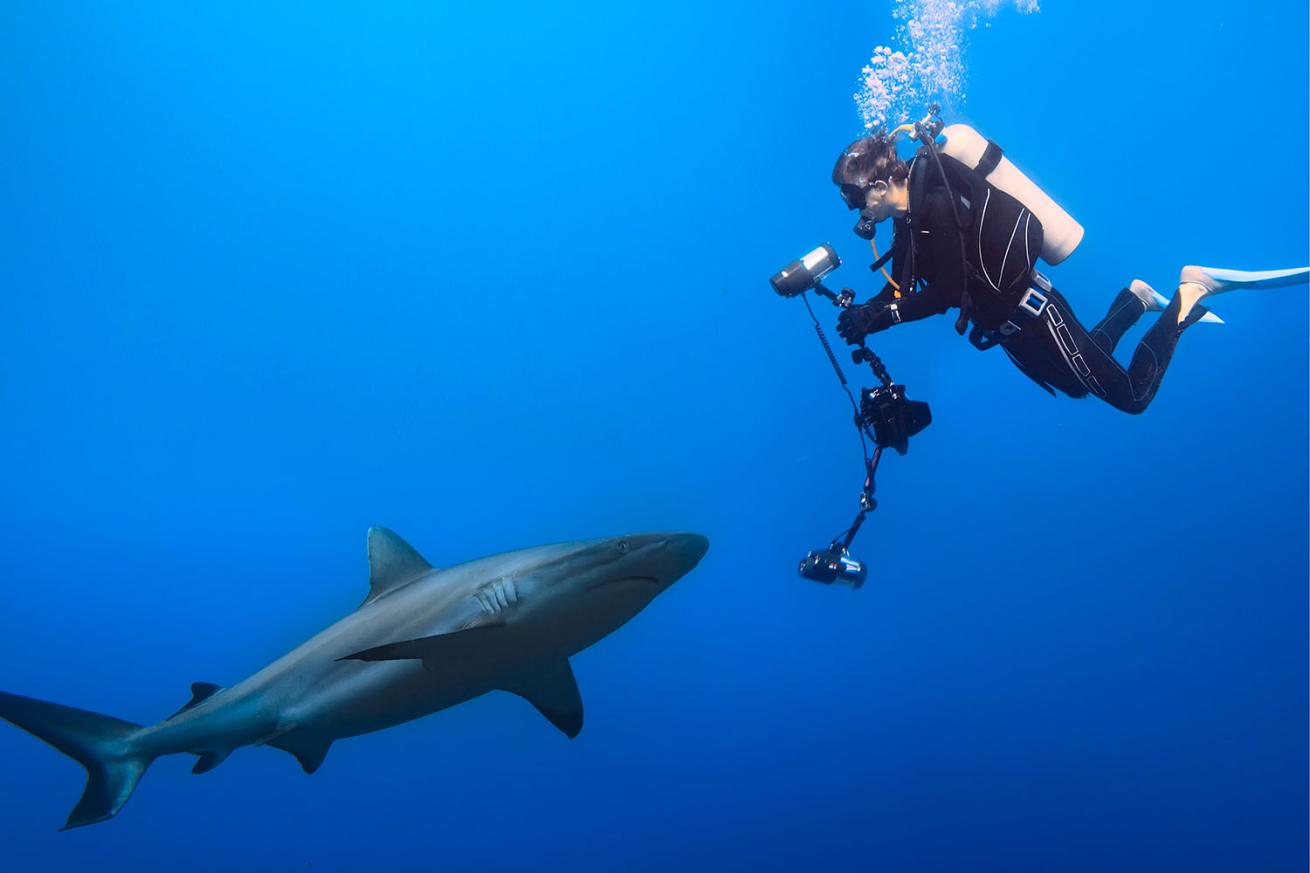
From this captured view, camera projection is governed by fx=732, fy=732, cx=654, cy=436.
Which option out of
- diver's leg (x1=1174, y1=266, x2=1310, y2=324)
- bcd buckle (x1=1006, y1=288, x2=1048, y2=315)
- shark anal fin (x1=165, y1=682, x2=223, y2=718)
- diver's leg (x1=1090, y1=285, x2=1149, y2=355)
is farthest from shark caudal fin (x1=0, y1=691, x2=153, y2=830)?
diver's leg (x1=1174, y1=266, x2=1310, y2=324)

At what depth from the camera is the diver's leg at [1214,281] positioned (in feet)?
18.3

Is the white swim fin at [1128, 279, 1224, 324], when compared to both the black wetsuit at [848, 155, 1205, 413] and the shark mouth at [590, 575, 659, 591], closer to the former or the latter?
the black wetsuit at [848, 155, 1205, 413]

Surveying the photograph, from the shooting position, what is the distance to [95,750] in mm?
4090

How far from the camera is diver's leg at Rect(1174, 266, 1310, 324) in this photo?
557cm

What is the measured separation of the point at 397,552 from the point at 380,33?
8.21 m

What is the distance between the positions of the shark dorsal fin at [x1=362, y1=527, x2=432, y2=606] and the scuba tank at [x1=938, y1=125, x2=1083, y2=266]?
14.0 feet

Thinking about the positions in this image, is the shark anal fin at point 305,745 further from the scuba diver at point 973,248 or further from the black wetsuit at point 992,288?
the black wetsuit at point 992,288

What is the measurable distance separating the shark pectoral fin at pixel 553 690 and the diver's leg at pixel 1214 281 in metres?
5.18

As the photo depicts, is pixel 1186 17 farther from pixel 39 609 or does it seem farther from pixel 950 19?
pixel 39 609

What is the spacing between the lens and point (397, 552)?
14.4 ft

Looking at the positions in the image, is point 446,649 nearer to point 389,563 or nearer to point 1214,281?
point 389,563

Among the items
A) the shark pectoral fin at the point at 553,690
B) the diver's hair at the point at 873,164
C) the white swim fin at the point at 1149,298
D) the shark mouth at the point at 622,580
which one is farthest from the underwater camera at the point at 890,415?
the white swim fin at the point at 1149,298

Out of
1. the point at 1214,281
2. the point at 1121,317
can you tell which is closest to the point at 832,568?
the point at 1121,317

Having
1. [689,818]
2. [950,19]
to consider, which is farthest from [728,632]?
[950,19]
